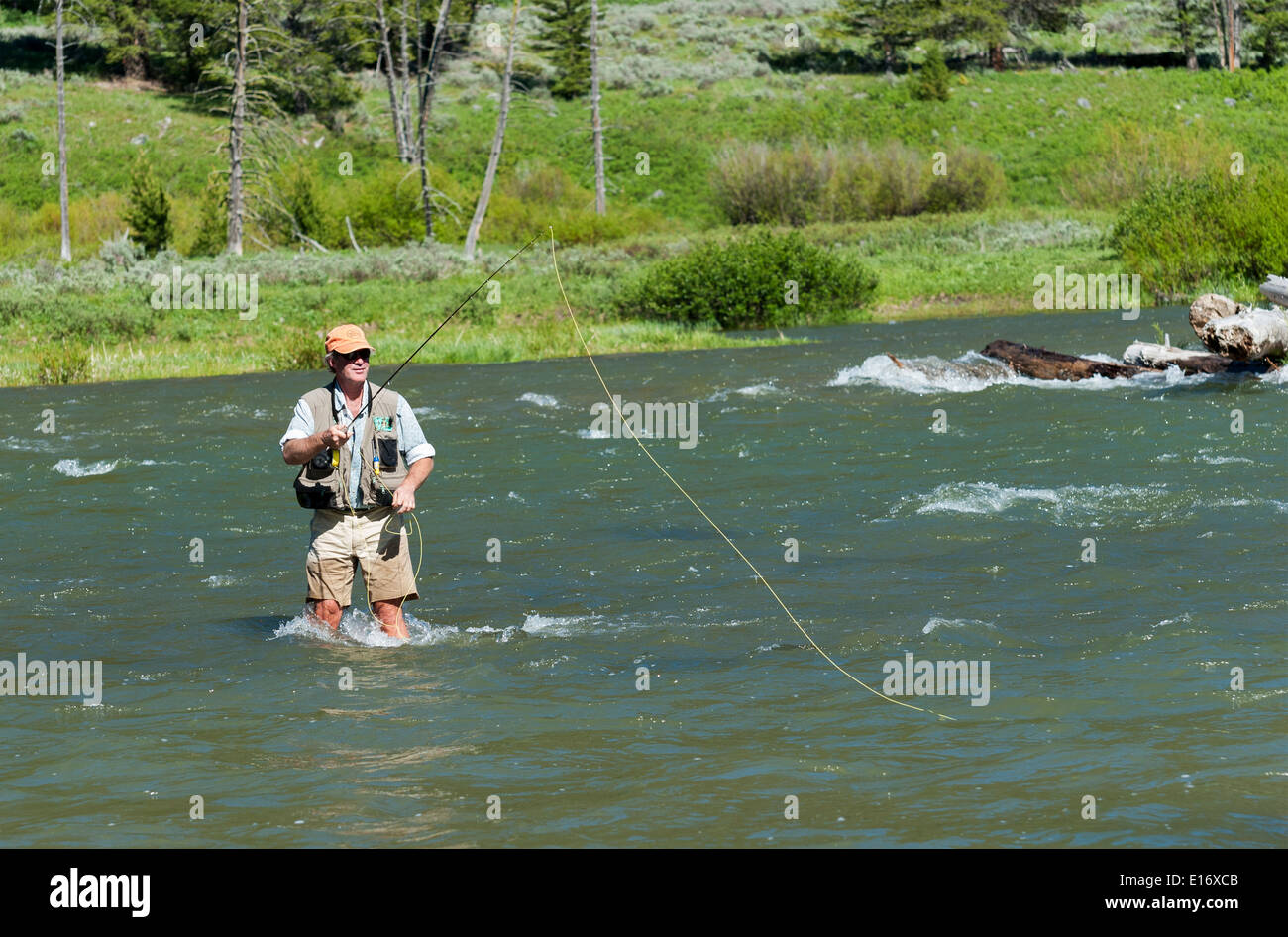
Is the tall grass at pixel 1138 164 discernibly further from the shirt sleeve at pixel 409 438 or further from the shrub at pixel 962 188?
the shirt sleeve at pixel 409 438

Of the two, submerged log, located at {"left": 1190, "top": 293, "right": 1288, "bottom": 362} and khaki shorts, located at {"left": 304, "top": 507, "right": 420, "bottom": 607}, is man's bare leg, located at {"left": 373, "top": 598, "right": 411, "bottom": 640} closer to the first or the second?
khaki shorts, located at {"left": 304, "top": 507, "right": 420, "bottom": 607}

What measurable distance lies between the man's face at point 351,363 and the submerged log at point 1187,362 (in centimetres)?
1455

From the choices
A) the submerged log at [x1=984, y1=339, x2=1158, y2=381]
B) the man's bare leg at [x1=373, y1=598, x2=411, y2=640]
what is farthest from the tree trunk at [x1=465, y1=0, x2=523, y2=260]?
the man's bare leg at [x1=373, y1=598, x2=411, y2=640]

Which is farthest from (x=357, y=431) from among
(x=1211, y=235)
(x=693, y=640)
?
(x=1211, y=235)

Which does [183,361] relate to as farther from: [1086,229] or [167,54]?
[167,54]

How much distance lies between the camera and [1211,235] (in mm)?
31484

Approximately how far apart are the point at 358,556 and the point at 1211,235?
2685 cm

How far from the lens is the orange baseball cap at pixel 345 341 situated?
8320 mm

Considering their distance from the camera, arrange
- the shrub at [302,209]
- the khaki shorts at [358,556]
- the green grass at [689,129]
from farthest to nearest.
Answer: the green grass at [689,129]
the shrub at [302,209]
the khaki shorts at [358,556]

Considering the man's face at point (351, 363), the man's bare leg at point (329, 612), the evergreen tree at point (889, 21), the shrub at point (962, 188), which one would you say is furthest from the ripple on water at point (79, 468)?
the evergreen tree at point (889, 21)

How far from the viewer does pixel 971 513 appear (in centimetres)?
1288

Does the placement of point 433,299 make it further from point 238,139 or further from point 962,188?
point 962,188
